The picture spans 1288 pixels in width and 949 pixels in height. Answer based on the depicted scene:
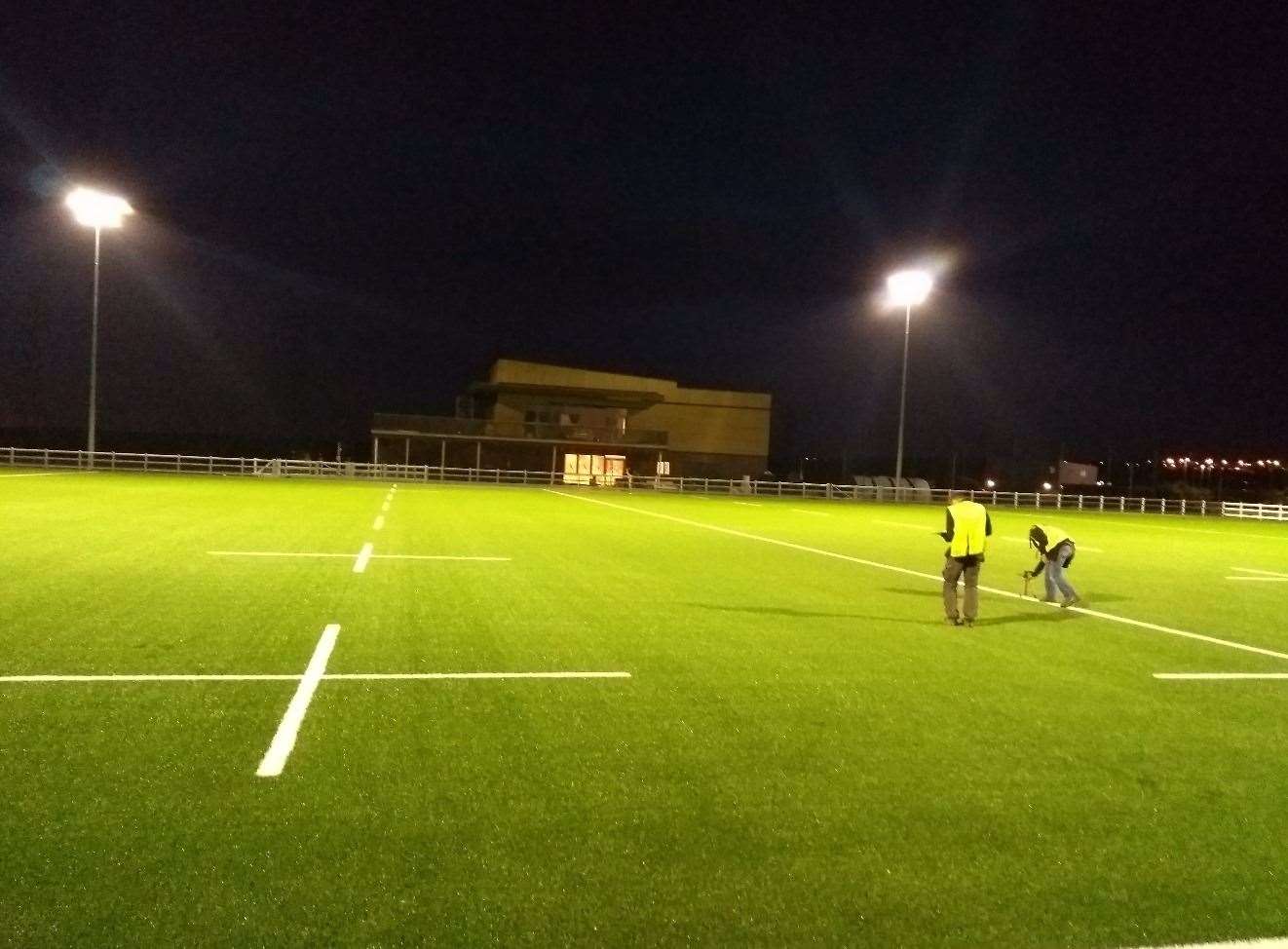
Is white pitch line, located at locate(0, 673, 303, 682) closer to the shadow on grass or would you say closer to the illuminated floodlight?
the shadow on grass

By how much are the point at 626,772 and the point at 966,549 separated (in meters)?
6.01

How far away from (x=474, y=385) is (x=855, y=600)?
2111 inches

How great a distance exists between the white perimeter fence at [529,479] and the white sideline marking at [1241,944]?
48.6 metres

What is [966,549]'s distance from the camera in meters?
9.97

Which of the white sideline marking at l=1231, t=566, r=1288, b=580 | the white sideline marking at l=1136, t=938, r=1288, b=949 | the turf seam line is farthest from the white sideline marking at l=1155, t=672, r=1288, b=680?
the white sideline marking at l=1231, t=566, r=1288, b=580

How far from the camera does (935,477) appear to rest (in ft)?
382

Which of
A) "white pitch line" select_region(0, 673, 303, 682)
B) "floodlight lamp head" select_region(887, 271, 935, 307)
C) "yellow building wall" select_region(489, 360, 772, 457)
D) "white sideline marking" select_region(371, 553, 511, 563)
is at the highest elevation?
"floodlight lamp head" select_region(887, 271, 935, 307)

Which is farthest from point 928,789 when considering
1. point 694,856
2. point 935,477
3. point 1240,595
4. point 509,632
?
point 935,477

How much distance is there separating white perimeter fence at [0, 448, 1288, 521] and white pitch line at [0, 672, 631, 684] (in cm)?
4469

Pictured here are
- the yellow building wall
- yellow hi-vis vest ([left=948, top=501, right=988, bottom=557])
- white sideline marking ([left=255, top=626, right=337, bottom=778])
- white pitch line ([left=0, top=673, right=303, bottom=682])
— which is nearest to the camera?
white sideline marking ([left=255, top=626, right=337, bottom=778])

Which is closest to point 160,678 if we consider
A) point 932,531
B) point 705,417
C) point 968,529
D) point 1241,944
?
point 1241,944

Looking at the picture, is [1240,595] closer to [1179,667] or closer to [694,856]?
[1179,667]

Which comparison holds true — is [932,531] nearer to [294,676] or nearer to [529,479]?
[294,676]

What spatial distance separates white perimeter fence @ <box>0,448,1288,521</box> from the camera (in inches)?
1938
